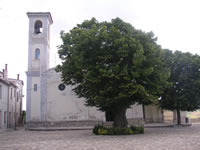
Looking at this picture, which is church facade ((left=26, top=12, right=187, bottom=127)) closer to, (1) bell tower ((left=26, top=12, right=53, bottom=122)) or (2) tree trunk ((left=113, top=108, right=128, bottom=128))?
(1) bell tower ((left=26, top=12, right=53, bottom=122))

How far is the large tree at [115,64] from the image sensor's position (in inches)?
632

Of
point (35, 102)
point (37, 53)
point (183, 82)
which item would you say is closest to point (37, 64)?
point (37, 53)

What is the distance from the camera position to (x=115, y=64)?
53.9 feet

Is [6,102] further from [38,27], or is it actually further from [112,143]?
[112,143]

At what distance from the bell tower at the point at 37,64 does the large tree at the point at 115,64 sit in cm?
1222

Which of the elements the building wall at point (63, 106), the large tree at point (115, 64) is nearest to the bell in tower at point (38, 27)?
the building wall at point (63, 106)

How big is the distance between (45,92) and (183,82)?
15474mm

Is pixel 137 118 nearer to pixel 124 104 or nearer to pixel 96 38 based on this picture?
pixel 124 104

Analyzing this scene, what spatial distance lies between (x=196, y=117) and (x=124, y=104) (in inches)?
1150

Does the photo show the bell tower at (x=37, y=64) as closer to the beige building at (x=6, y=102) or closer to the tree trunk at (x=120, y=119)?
the beige building at (x=6, y=102)

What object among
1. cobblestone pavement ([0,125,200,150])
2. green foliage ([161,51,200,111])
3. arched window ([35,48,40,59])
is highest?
arched window ([35,48,40,59])

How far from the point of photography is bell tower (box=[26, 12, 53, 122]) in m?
29.2

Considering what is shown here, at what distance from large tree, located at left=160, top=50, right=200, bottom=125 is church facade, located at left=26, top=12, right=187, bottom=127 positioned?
660 cm

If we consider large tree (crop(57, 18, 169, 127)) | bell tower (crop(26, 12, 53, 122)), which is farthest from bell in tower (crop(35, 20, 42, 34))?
large tree (crop(57, 18, 169, 127))
